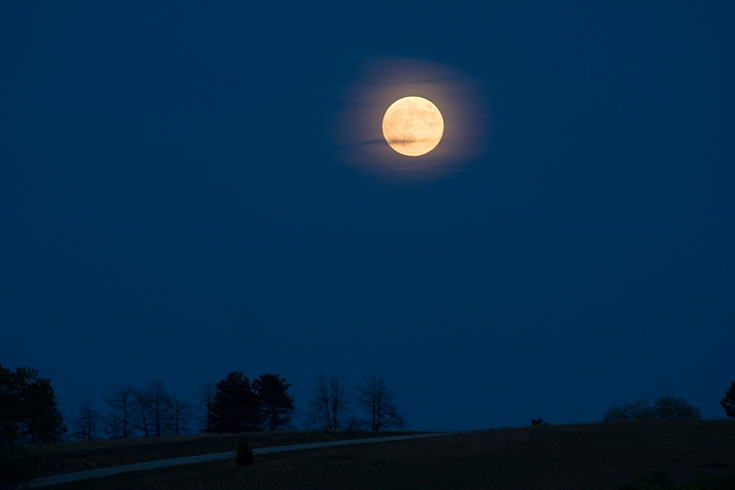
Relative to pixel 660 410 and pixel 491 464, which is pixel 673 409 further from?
pixel 491 464

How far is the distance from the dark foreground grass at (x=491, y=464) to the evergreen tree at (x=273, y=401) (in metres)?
36.9

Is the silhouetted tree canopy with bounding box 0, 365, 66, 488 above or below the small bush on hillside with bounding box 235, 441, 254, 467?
above

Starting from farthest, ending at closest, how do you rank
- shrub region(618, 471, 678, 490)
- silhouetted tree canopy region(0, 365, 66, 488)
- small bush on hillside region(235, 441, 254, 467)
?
1. small bush on hillside region(235, 441, 254, 467)
2. silhouetted tree canopy region(0, 365, 66, 488)
3. shrub region(618, 471, 678, 490)

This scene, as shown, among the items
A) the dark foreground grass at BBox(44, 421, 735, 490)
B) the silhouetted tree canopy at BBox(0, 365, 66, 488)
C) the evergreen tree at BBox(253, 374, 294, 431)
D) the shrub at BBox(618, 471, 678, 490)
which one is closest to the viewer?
the shrub at BBox(618, 471, 678, 490)

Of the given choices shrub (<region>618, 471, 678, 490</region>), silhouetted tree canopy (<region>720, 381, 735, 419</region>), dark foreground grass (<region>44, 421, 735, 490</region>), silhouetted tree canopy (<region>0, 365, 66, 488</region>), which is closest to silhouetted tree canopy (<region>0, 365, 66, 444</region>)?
silhouetted tree canopy (<region>0, 365, 66, 488</region>)

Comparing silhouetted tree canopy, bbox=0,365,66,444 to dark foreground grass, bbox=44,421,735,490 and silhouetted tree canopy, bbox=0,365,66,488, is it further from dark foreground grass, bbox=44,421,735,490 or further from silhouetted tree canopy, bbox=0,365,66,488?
dark foreground grass, bbox=44,421,735,490

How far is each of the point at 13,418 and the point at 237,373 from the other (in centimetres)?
4841

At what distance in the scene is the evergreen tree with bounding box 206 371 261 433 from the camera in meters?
71.9

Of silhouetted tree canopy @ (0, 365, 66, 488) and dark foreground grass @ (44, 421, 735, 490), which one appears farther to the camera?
silhouetted tree canopy @ (0, 365, 66, 488)

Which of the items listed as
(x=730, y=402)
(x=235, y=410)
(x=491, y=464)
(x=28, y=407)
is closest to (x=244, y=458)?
(x=28, y=407)

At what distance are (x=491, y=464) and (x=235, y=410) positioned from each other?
50.8 metres

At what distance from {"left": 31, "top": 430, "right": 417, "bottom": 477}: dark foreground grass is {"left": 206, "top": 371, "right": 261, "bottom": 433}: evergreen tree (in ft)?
76.2

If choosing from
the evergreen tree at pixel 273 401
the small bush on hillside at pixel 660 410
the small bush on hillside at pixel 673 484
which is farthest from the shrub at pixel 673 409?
the small bush on hillside at pixel 673 484

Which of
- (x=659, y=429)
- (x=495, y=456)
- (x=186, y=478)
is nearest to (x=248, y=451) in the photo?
(x=186, y=478)
